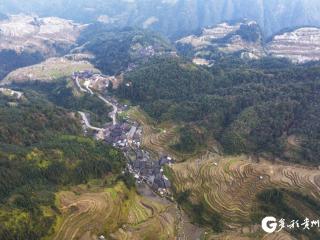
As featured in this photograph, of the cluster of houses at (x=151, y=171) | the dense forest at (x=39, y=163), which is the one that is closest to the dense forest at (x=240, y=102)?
the cluster of houses at (x=151, y=171)

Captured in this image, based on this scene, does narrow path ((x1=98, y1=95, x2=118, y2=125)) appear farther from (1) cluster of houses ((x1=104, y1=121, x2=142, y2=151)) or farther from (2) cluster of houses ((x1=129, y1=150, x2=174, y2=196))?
(2) cluster of houses ((x1=129, y1=150, x2=174, y2=196))

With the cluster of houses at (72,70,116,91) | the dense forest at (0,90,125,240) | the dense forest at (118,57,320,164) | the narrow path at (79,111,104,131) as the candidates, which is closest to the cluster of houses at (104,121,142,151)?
the narrow path at (79,111,104,131)

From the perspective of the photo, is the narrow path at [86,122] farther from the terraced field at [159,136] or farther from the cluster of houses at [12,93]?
the cluster of houses at [12,93]

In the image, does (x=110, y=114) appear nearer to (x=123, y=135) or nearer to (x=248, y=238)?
(x=123, y=135)

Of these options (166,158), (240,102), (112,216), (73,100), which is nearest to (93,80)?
(73,100)

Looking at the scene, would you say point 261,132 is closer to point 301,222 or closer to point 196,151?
point 196,151
